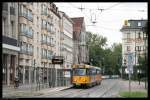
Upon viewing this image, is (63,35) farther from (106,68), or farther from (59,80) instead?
(59,80)

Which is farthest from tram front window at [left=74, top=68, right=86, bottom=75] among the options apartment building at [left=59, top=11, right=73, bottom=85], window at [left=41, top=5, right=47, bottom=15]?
apartment building at [left=59, top=11, right=73, bottom=85]

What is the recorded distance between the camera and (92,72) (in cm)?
5750

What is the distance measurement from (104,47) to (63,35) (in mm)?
11320

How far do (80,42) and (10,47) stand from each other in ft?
98.5

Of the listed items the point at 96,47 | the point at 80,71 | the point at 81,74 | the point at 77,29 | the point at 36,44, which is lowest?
the point at 81,74

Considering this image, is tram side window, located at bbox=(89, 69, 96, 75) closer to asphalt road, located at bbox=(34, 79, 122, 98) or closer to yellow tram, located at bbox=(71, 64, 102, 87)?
yellow tram, located at bbox=(71, 64, 102, 87)

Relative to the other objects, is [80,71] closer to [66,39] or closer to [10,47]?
[10,47]

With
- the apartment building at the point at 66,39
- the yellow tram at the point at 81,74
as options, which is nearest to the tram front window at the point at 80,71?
the yellow tram at the point at 81,74

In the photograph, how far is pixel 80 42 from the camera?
81.1 metres

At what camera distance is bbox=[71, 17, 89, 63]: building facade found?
240 ft

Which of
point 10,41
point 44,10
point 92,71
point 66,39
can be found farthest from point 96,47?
point 10,41

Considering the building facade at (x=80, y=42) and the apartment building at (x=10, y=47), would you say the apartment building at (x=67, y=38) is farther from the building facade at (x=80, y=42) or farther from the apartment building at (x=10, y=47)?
the apartment building at (x=10, y=47)

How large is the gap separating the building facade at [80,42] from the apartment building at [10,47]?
537 inches

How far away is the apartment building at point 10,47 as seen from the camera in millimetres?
50909
